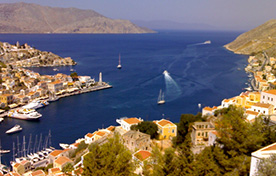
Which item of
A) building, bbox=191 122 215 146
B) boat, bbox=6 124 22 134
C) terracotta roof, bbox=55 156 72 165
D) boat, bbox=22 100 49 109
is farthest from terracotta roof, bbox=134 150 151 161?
boat, bbox=22 100 49 109

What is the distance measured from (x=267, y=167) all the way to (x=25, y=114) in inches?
802

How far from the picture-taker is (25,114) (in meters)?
21.9

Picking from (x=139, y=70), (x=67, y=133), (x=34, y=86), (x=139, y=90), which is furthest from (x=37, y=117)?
(x=139, y=70)

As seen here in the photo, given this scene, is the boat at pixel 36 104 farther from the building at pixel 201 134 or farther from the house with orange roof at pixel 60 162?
the building at pixel 201 134

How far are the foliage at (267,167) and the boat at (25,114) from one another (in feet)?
63.4

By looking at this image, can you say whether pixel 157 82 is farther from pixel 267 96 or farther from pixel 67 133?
pixel 267 96

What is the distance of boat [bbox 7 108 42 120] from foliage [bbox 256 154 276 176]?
63.4ft

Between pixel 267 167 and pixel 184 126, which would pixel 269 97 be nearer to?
pixel 184 126

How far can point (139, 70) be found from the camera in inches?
1610

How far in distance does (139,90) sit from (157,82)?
3.78 meters

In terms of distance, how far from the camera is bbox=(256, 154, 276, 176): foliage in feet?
17.3

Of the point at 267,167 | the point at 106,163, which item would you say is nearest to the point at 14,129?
the point at 106,163

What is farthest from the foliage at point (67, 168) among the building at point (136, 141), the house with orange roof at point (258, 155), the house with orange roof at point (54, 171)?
the house with orange roof at point (258, 155)

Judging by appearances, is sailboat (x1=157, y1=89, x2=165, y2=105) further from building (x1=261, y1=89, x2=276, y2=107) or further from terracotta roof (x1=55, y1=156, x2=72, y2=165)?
terracotta roof (x1=55, y1=156, x2=72, y2=165)
